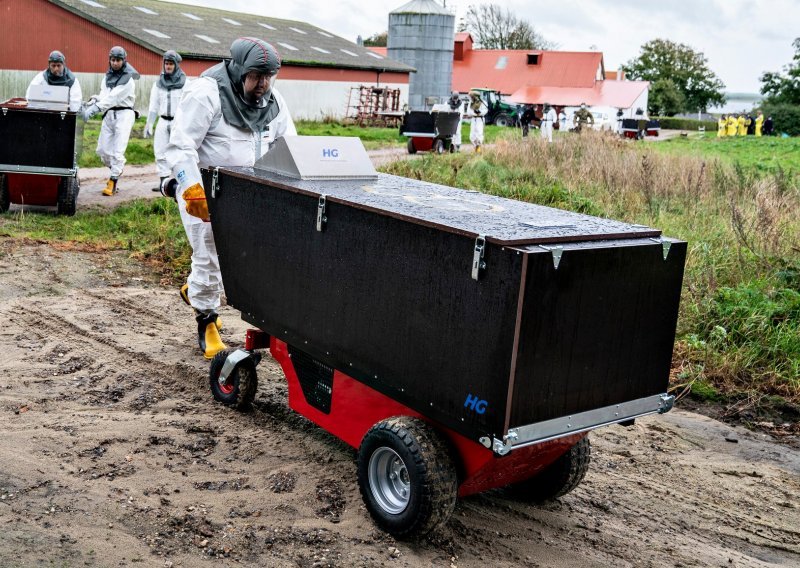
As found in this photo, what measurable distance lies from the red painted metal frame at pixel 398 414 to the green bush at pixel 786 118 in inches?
2513

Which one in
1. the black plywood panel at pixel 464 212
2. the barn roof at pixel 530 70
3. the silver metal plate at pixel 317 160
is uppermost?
the barn roof at pixel 530 70

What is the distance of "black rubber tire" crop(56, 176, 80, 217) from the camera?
36.4ft

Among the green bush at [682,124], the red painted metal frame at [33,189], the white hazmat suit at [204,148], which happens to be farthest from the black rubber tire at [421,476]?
the green bush at [682,124]

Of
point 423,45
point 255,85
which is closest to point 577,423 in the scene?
point 255,85

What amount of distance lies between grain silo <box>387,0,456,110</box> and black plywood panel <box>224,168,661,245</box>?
41205 mm

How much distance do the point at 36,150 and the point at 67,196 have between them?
0.67 meters

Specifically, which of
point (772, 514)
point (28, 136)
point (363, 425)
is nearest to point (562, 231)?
point (363, 425)

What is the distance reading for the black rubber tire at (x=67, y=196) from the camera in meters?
11.1

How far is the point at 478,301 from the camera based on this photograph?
346 cm

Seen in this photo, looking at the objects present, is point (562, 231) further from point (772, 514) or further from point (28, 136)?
point (28, 136)

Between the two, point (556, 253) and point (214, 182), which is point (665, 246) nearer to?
point (556, 253)

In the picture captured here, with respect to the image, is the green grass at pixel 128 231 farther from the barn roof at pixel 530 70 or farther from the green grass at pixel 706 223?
the barn roof at pixel 530 70

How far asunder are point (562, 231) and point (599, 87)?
57.6 meters

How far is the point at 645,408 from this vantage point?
3898 millimetres
